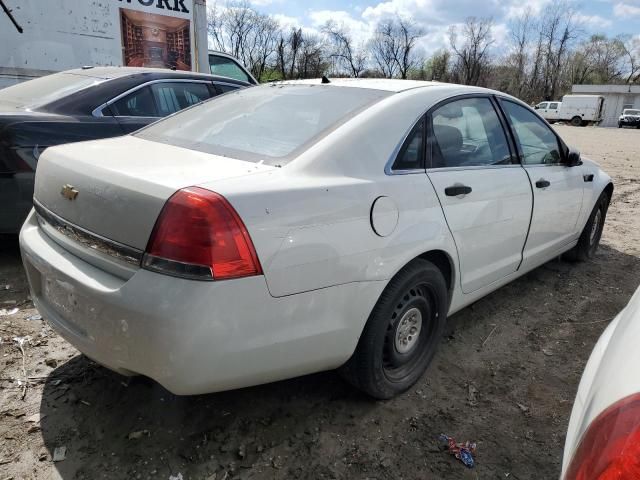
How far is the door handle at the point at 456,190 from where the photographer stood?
8.38 feet

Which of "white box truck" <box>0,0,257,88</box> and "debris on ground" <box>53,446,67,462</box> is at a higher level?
"white box truck" <box>0,0,257,88</box>

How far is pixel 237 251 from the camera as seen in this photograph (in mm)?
1747

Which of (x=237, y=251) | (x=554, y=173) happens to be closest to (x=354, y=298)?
(x=237, y=251)

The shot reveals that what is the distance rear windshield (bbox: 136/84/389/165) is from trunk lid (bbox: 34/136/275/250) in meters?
0.13

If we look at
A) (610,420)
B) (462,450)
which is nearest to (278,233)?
(610,420)

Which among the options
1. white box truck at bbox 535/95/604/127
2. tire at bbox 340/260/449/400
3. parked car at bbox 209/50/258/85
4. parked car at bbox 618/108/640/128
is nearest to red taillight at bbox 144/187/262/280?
tire at bbox 340/260/449/400

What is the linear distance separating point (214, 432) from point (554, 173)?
290 centimetres

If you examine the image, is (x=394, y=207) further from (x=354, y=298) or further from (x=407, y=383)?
(x=407, y=383)

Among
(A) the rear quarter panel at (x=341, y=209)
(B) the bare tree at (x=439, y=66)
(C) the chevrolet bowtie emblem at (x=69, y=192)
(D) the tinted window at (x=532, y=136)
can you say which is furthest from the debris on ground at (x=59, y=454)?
(B) the bare tree at (x=439, y=66)

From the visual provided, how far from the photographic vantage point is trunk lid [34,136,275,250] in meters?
1.80

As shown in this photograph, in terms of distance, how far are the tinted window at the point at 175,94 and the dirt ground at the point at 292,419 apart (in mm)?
2254

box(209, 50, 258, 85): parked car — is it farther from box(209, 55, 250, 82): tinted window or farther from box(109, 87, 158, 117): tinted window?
box(109, 87, 158, 117): tinted window

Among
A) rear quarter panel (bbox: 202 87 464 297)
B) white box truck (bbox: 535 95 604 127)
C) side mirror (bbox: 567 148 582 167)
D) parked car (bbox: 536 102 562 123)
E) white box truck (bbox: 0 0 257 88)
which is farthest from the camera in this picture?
parked car (bbox: 536 102 562 123)

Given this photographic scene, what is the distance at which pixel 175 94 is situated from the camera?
190 inches
